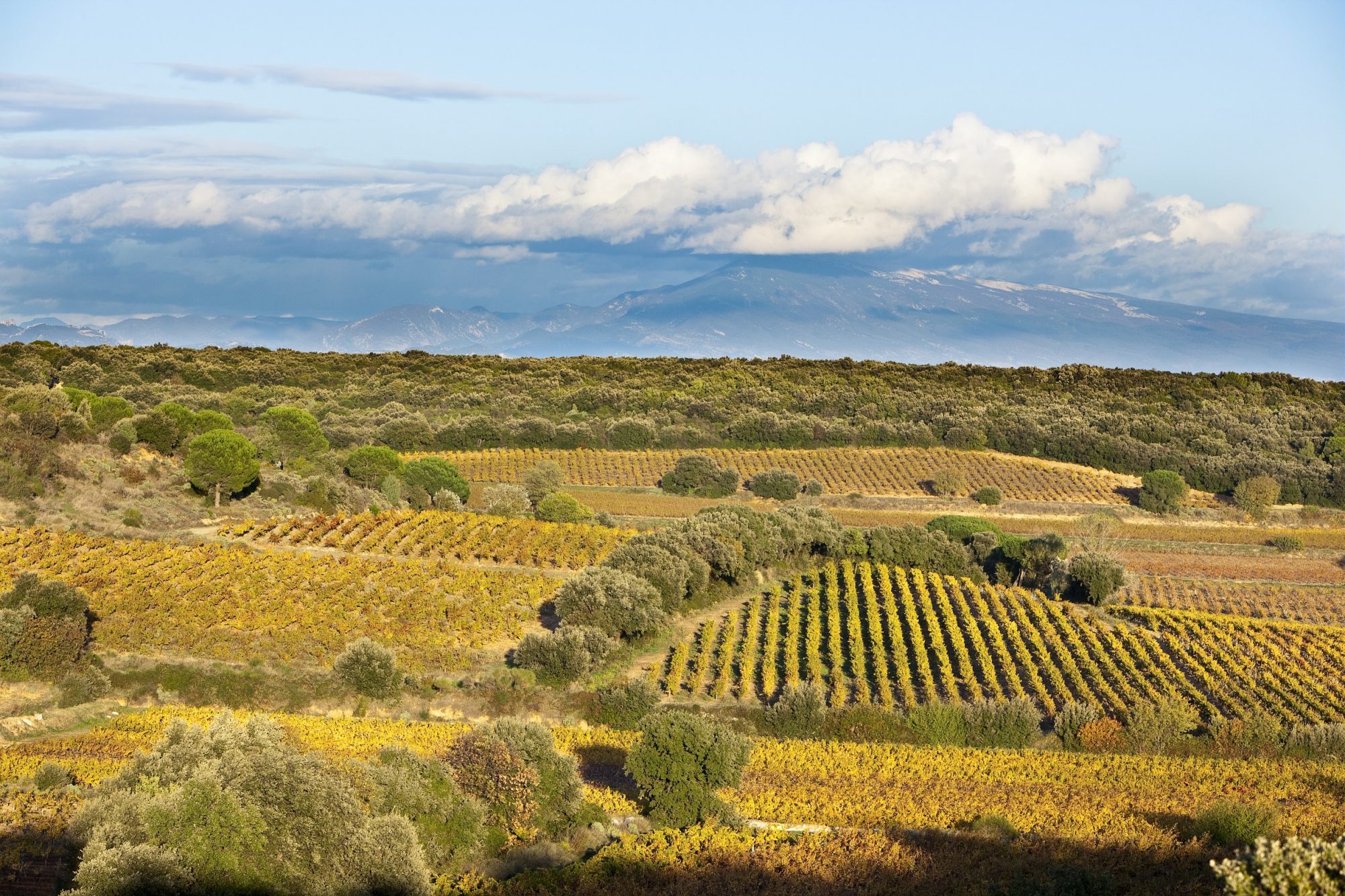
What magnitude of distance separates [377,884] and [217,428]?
4285 cm

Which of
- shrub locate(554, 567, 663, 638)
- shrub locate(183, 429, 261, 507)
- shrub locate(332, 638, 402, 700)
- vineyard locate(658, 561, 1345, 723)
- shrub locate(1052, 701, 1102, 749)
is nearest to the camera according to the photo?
shrub locate(1052, 701, 1102, 749)

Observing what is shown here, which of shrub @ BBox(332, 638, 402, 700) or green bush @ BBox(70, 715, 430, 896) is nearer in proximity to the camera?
green bush @ BBox(70, 715, 430, 896)

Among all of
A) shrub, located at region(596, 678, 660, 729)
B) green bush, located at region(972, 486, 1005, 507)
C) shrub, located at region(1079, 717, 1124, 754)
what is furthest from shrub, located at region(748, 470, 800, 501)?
shrub, located at region(1079, 717, 1124, 754)

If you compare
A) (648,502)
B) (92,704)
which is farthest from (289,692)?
(648,502)

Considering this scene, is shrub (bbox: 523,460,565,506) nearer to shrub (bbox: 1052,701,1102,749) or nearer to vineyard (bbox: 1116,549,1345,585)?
vineyard (bbox: 1116,549,1345,585)

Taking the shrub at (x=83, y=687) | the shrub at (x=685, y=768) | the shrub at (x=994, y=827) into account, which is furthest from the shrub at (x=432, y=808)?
the shrub at (x=83, y=687)

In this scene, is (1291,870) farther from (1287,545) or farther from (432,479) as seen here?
(1287,545)

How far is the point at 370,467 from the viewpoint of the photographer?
182 feet

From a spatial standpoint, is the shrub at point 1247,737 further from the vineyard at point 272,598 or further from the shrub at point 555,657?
the vineyard at point 272,598

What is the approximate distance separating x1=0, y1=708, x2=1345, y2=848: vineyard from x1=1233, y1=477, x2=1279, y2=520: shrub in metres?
45.5

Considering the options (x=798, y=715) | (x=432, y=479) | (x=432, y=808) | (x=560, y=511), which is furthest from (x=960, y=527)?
(x=432, y=808)

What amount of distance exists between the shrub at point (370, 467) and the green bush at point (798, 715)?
32798 millimetres

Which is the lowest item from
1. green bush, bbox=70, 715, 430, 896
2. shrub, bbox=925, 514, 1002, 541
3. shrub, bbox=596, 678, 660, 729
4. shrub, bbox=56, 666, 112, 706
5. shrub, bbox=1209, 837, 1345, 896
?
shrub, bbox=56, 666, 112, 706

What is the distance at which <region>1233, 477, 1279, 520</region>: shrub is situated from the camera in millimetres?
64688
